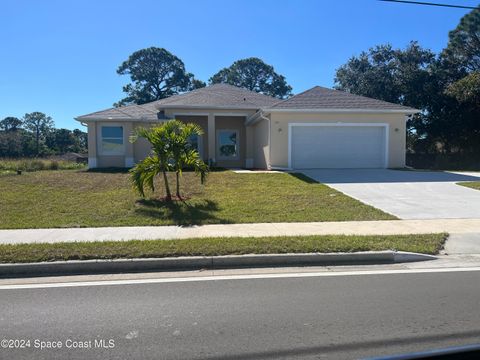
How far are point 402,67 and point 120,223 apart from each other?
33.2m

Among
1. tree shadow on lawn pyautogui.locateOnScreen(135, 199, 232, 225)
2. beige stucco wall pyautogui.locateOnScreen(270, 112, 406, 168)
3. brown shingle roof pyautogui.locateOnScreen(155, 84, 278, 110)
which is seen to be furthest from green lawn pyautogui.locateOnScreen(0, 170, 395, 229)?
brown shingle roof pyautogui.locateOnScreen(155, 84, 278, 110)

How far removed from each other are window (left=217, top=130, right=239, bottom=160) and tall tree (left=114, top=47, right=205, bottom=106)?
33802 millimetres

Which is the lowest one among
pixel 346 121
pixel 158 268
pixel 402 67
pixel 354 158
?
pixel 158 268

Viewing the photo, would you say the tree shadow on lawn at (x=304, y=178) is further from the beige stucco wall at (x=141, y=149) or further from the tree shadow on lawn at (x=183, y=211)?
the beige stucco wall at (x=141, y=149)

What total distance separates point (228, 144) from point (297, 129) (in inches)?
258

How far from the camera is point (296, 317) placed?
450cm

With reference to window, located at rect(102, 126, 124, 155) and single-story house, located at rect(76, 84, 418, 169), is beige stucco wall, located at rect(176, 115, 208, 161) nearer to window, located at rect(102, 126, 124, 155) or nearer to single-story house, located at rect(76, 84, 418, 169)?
single-story house, located at rect(76, 84, 418, 169)

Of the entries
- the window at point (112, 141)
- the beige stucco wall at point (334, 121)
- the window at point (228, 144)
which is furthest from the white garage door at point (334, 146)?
the window at point (112, 141)

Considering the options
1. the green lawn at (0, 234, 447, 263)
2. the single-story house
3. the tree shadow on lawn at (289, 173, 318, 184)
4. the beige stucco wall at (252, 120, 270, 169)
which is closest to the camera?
the green lawn at (0, 234, 447, 263)

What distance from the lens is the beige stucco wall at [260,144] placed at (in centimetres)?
2096

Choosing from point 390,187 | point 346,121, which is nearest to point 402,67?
point 346,121

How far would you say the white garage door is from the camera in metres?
19.9

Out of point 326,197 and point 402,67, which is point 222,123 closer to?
point 326,197

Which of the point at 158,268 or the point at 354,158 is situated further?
the point at 354,158
